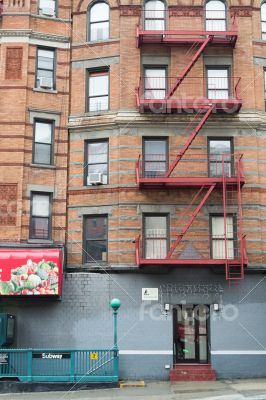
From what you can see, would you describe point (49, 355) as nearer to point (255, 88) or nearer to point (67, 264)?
point (67, 264)

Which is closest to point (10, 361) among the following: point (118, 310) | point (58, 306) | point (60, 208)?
point (58, 306)

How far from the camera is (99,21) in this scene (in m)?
24.9

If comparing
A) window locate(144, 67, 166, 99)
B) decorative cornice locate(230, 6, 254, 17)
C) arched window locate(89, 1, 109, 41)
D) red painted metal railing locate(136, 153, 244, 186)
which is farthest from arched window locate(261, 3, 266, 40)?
arched window locate(89, 1, 109, 41)

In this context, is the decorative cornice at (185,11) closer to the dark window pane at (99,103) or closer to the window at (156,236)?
the dark window pane at (99,103)

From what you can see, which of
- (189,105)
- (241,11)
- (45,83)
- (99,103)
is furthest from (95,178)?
(241,11)

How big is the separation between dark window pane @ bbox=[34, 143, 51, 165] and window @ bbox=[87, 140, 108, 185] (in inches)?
63.7

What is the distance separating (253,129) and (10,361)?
12635 mm

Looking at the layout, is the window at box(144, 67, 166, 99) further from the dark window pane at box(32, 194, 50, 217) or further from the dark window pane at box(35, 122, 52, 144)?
the dark window pane at box(32, 194, 50, 217)

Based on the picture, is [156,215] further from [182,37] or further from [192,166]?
[182,37]

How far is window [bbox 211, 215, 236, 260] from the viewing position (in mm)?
22266

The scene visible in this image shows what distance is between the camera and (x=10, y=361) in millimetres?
19672

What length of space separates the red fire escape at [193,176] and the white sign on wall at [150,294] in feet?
3.70

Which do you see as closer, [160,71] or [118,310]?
[118,310]

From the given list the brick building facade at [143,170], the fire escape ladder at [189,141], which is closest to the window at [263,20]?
the brick building facade at [143,170]
